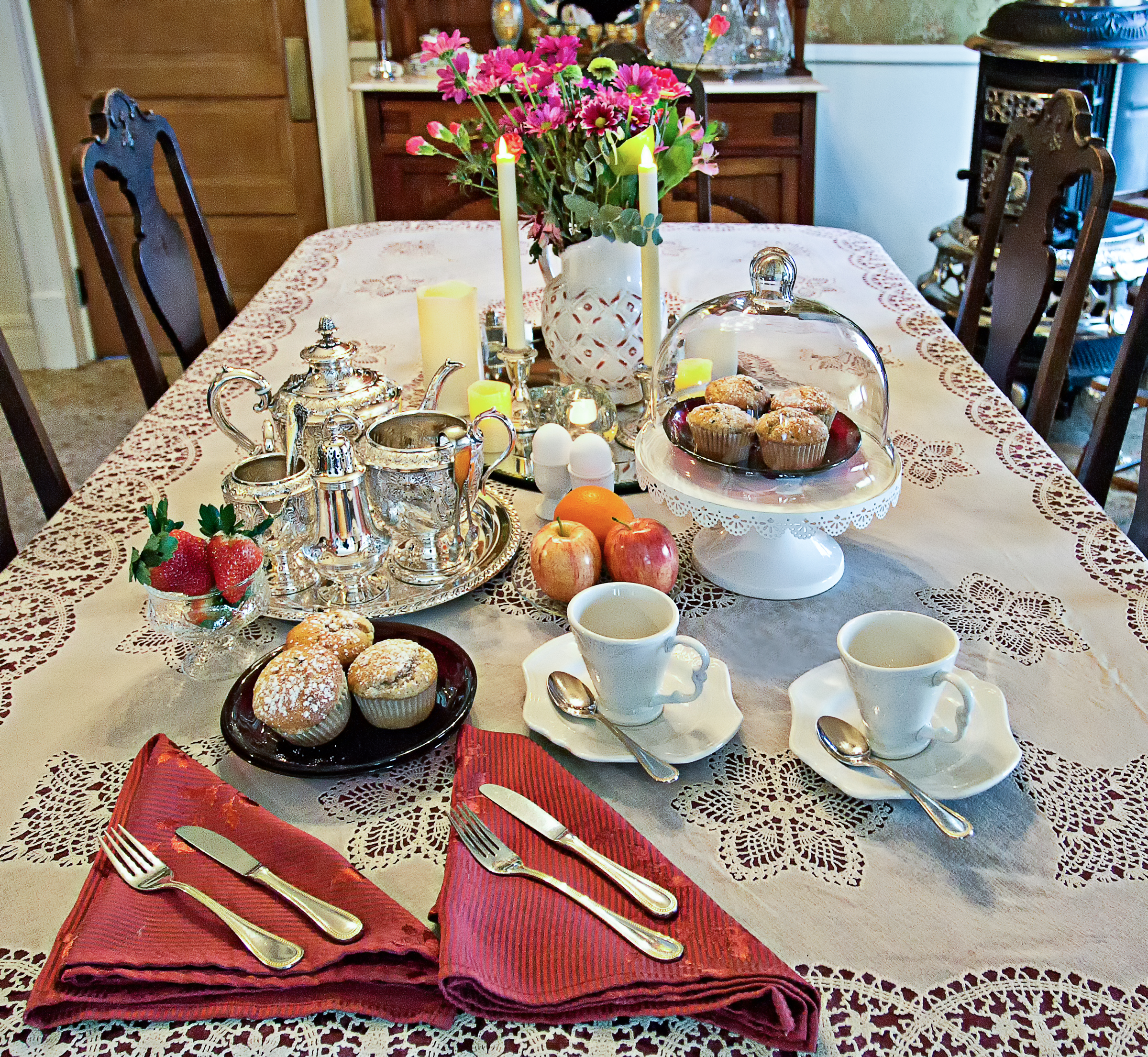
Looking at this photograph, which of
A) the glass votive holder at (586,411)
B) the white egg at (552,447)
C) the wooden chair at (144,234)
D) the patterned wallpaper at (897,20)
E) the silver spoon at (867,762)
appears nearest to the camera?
the silver spoon at (867,762)

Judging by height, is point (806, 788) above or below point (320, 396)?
below

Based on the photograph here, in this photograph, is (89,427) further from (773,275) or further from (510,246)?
(773,275)

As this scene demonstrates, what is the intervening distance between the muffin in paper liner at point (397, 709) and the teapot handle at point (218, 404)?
1.26 feet

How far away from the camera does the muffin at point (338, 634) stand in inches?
33.4

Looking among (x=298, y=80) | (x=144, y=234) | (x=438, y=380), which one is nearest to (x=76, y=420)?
(x=298, y=80)

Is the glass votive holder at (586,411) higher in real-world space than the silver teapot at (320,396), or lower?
lower

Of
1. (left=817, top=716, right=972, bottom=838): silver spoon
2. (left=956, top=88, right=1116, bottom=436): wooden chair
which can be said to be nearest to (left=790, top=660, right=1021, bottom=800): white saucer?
(left=817, top=716, right=972, bottom=838): silver spoon

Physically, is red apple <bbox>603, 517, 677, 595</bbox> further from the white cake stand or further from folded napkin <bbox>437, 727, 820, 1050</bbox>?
Answer: folded napkin <bbox>437, 727, 820, 1050</bbox>

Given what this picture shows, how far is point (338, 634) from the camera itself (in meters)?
0.86

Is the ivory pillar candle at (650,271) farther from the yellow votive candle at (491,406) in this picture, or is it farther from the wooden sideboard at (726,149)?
the wooden sideboard at (726,149)

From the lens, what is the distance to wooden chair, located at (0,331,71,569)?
1.38 metres

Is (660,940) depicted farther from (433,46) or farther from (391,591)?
(433,46)

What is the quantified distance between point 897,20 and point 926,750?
10.1 ft

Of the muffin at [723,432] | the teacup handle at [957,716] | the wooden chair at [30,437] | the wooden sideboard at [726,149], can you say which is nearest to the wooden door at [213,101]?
the wooden sideboard at [726,149]
